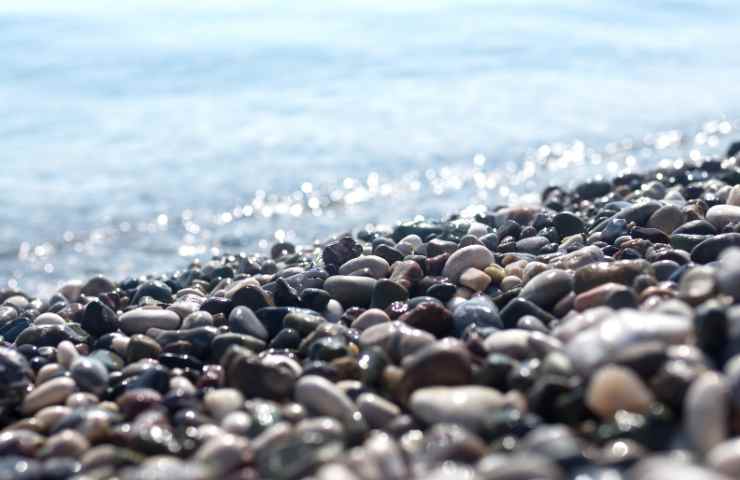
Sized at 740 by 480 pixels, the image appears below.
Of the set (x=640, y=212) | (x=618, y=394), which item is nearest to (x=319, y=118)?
(x=640, y=212)

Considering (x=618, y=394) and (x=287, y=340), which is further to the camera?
(x=287, y=340)

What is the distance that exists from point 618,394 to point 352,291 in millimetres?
1829

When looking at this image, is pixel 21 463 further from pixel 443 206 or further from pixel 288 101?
pixel 288 101

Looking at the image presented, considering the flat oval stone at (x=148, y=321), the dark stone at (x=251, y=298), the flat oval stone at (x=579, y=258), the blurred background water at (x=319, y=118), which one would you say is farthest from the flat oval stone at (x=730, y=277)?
the blurred background water at (x=319, y=118)

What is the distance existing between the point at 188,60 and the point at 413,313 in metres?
12.9

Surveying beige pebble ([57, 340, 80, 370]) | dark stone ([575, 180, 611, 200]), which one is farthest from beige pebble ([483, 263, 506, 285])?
dark stone ([575, 180, 611, 200])

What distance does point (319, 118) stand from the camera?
1173 centimetres

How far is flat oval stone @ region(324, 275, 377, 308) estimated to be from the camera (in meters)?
4.24

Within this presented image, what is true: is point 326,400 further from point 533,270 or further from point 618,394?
point 533,270

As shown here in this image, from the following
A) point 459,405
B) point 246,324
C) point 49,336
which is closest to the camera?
point 459,405

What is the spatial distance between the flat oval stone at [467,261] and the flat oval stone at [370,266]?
29cm

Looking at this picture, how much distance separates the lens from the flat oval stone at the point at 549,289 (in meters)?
3.73

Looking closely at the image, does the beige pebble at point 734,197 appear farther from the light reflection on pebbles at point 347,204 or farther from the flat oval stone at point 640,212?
the light reflection on pebbles at point 347,204

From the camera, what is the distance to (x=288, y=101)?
1264cm
